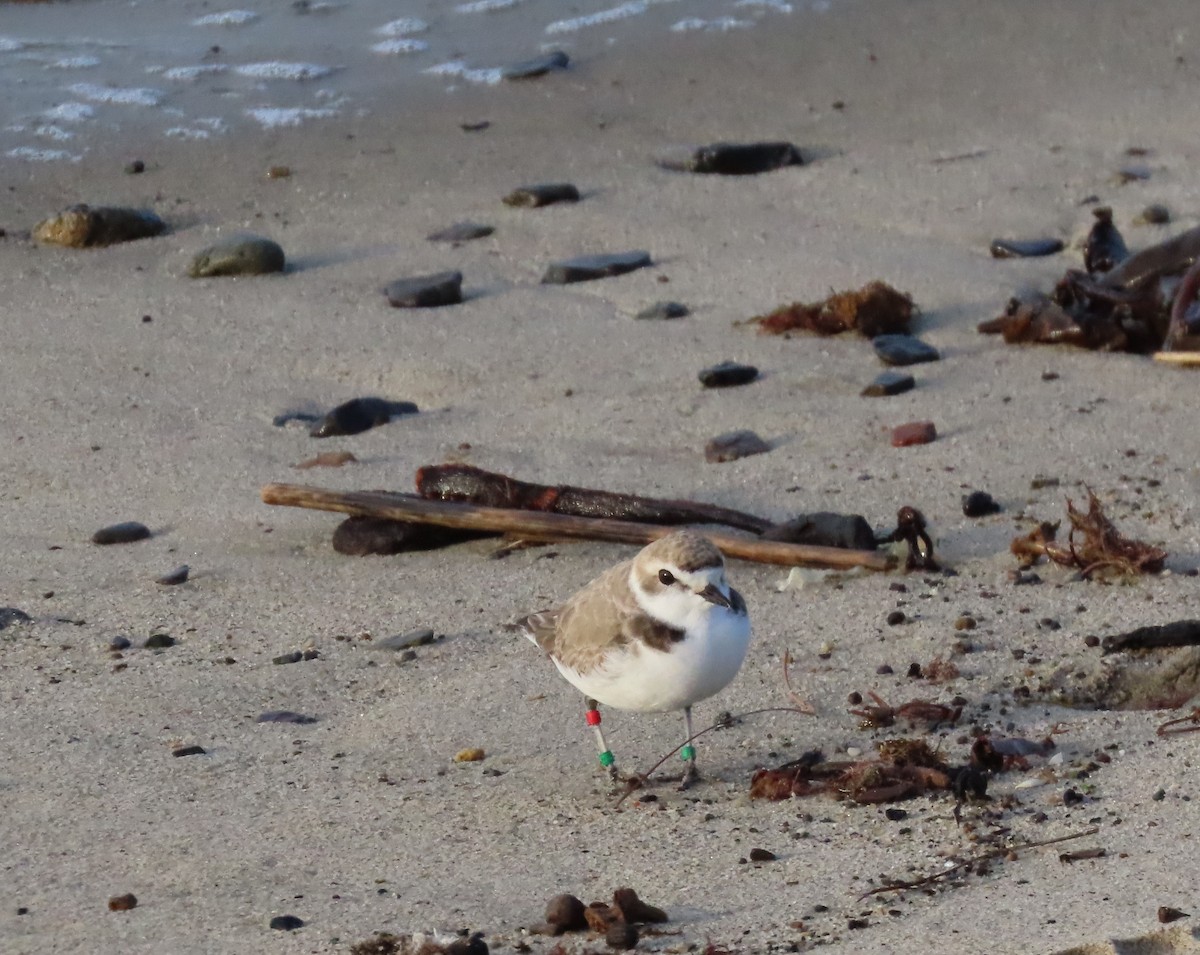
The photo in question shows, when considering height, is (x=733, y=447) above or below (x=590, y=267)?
below

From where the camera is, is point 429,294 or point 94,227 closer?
point 429,294

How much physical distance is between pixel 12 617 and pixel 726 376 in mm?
2962

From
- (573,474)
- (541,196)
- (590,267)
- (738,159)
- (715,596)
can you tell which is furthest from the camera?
(738,159)

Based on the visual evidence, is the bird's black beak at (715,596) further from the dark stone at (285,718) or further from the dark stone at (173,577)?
the dark stone at (173,577)

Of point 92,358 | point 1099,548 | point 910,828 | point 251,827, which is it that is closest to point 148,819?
point 251,827

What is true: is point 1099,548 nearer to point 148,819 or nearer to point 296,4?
point 148,819

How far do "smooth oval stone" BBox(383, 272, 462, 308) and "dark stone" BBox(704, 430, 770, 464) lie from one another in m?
1.90

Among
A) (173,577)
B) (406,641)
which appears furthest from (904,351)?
(173,577)

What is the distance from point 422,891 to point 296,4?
8.81m

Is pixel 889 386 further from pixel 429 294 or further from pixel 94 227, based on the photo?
pixel 94 227

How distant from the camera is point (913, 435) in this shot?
666cm

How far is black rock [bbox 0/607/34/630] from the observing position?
5676mm

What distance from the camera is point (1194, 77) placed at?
10.3m

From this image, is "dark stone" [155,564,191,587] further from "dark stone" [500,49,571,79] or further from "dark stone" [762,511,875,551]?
"dark stone" [500,49,571,79]
